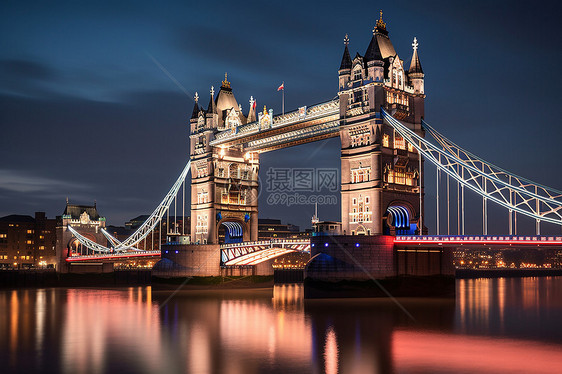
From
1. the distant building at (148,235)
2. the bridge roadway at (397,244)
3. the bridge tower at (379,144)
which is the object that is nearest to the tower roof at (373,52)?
the bridge tower at (379,144)

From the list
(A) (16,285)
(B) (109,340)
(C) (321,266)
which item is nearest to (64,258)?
(A) (16,285)

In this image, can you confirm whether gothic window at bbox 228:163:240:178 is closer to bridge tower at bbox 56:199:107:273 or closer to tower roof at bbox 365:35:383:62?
tower roof at bbox 365:35:383:62

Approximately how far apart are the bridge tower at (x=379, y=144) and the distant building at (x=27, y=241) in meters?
107

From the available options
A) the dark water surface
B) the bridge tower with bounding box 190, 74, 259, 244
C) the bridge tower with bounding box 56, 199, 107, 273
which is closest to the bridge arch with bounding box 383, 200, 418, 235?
the dark water surface

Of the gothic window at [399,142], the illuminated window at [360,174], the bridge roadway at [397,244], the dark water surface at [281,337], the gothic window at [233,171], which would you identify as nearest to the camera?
the dark water surface at [281,337]

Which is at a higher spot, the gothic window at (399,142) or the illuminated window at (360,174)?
the gothic window at (399,142)

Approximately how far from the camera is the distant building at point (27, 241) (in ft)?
486

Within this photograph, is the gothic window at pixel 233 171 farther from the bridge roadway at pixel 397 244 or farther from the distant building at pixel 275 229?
the distant building at pixel 275 229

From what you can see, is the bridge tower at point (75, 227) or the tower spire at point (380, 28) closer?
the tower spire at point (380, 28)

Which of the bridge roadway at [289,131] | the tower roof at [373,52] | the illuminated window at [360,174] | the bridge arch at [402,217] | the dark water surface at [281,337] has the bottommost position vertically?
the dark water surface at [281,337]

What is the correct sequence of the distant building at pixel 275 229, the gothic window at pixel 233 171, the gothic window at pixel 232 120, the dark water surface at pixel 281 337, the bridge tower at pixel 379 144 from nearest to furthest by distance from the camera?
the dark water surface at pixel 281 337, the bridge tower at pixel 379 144, the gothic window at pixel 232 120, the gothic window at pixel 233 171, the distant building at pixel 275 229

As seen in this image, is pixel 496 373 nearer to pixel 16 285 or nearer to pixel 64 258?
pixel 16 285

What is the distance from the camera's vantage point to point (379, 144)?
185 feet

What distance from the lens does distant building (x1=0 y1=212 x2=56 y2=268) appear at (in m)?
148
